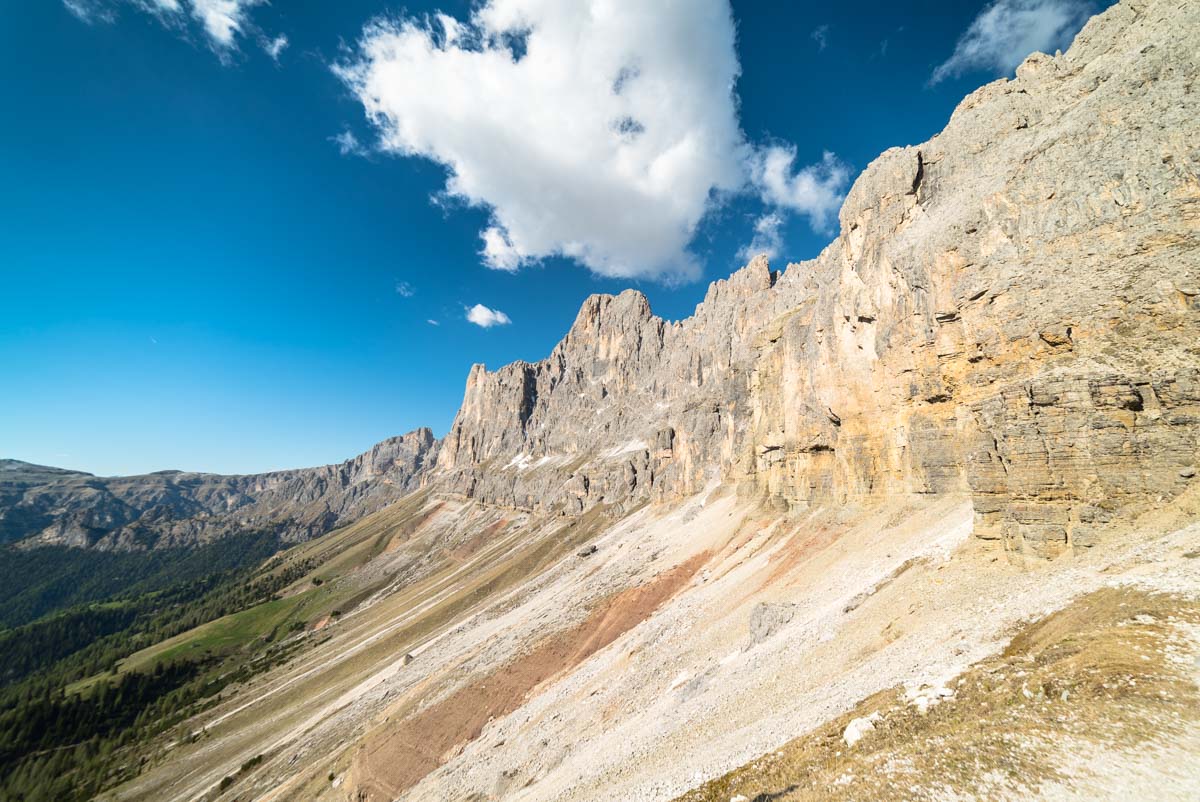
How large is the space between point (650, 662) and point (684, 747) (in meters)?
14.7

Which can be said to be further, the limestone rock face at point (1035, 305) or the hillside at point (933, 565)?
the limestone rock face at point (1035, 305)

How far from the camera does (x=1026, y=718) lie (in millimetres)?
10070

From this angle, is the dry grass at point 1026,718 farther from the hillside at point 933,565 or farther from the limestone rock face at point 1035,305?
the limestone rock face at point 1035,305

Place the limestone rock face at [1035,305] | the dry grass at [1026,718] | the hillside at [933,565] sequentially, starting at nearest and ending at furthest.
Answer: the dry grass at [1026,718] < the hillside at [933,565] < the limestone rock face at [1035,305]

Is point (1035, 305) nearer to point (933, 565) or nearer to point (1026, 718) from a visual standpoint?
point (933, 565)

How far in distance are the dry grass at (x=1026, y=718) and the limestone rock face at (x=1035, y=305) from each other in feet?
27.8

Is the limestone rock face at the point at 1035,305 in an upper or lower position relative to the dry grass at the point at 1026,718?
upper

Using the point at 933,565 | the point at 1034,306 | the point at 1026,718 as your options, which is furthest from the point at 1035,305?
the point at 1026,718

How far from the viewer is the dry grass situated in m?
8.93

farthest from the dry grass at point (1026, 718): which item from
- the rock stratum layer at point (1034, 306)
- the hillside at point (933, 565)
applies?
the rock stratum layer at point (1034, 306)

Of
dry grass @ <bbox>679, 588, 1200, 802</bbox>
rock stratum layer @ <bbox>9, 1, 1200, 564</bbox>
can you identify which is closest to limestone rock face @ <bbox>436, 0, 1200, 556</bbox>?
rock stratum layer @ <bbox>9, 1, 1200, 564</bbox>

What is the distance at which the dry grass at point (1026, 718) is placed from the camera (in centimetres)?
893

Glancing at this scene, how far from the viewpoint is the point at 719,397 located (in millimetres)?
126125

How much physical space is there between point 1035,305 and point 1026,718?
76.2 feet
